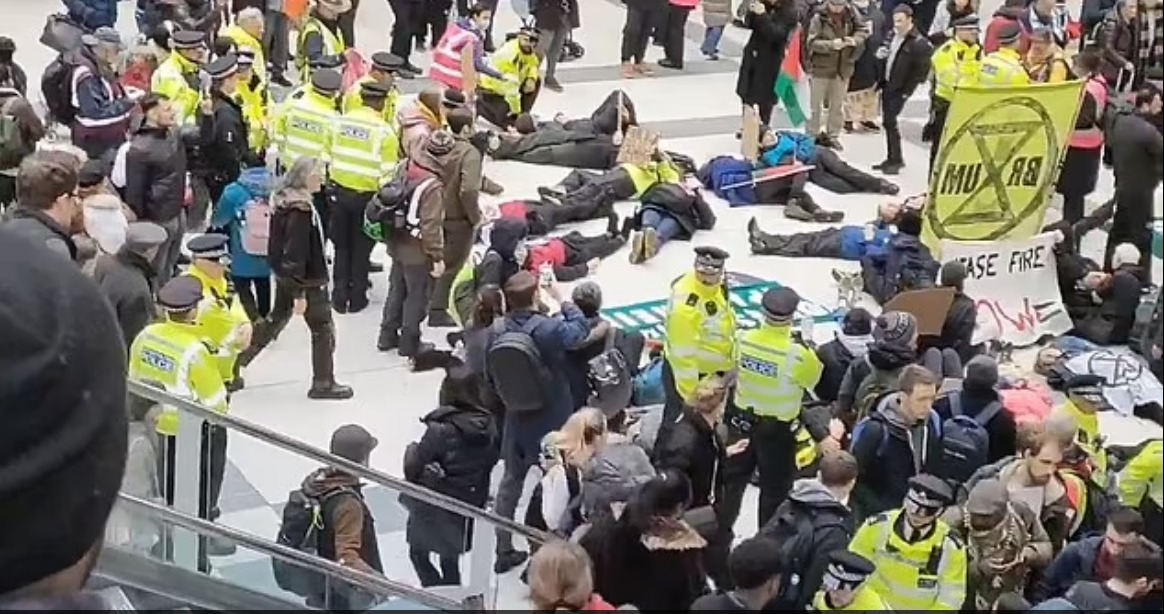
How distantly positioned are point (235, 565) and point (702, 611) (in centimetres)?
137

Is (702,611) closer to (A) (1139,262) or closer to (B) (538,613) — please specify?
(B) (538,613)

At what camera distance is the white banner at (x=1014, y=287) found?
9.49 metres

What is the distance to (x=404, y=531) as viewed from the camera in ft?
23.2

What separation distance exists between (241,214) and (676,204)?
149 inches

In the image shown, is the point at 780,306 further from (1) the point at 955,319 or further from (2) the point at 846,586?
(2) the point at 846,586

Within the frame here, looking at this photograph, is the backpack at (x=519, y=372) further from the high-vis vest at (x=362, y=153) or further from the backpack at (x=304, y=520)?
the high-vis vest at (x=362, y=153)

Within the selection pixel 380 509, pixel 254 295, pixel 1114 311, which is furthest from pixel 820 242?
pixel 380 509

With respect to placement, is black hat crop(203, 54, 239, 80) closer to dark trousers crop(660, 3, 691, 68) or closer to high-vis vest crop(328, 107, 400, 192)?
high-vis vest crop(328, 107, 400, 192)

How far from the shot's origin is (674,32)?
17484mm

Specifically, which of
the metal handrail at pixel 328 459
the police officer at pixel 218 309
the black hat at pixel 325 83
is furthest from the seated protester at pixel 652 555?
the black hat at pixel 325 83

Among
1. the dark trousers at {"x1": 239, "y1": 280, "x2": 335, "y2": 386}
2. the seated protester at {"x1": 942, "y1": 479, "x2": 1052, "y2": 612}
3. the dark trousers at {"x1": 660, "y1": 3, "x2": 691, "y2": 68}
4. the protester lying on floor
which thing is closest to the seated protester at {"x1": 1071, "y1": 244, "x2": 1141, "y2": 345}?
the protester lying on floor

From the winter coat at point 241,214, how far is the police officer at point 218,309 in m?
1.59

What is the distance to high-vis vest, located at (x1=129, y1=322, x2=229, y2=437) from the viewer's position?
7441 mm

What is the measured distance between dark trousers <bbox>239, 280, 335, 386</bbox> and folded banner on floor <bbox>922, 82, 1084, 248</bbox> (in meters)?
3.31
